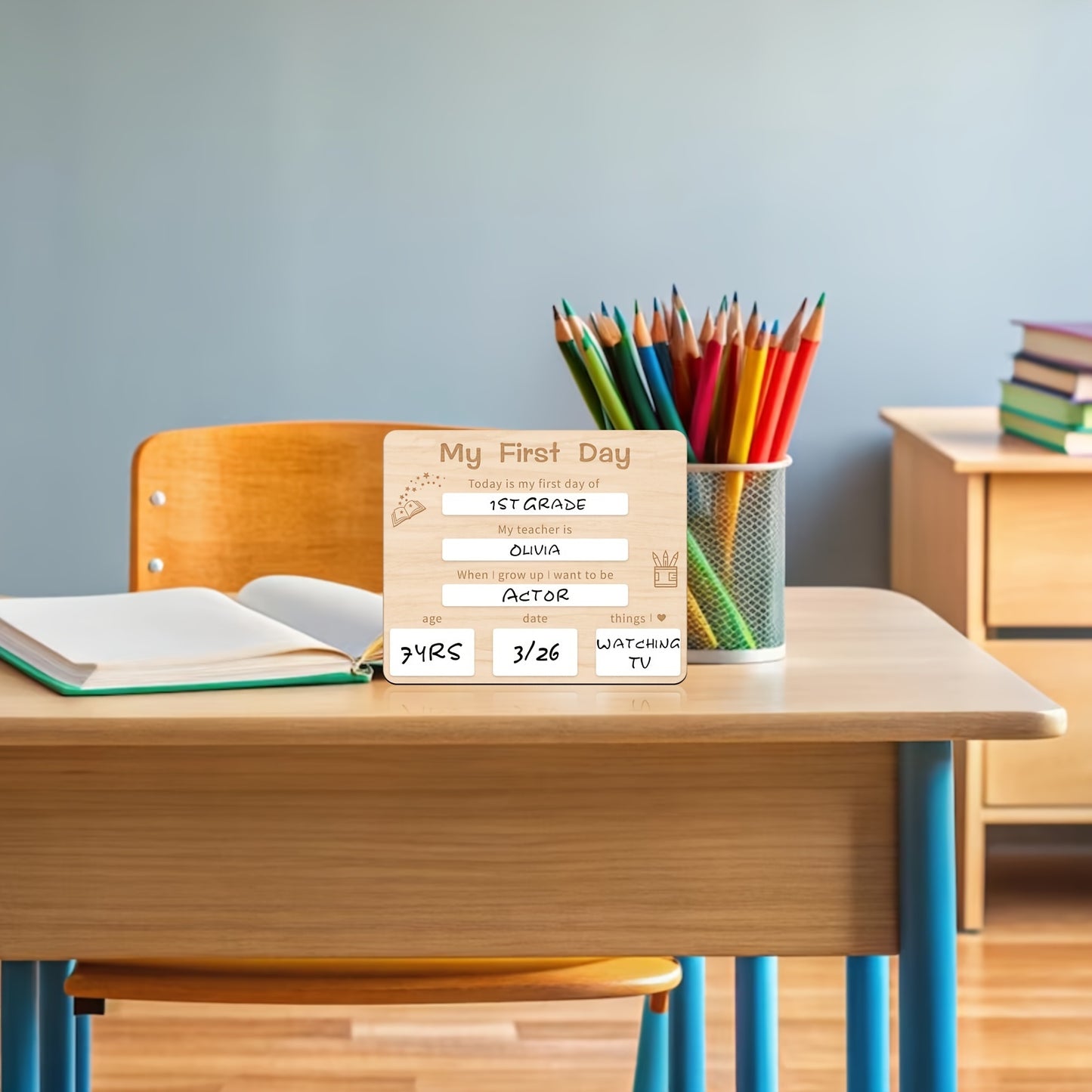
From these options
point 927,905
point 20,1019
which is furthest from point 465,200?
point 927,905

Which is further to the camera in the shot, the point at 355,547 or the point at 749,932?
the point at 355,547

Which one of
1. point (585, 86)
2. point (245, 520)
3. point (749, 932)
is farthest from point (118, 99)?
point (749, 932)

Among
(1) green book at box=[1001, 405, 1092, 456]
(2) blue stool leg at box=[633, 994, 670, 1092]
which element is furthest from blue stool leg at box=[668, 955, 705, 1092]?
(1) green book at box=[1001, 405, 1092, 456]

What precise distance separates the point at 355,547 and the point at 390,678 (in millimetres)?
757

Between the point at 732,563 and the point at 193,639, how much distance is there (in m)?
0.33

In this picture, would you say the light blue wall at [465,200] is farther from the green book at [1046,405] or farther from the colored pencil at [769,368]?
the colored pencil at [769,368]

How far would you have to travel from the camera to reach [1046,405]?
2.34 meters

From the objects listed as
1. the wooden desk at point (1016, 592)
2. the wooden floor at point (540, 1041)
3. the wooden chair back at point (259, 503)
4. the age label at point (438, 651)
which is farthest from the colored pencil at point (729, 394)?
the wooden desk at point (1016, 592)

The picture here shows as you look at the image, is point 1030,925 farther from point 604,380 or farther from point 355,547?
point 604,380

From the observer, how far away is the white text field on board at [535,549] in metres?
0.93

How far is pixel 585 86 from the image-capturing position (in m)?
2.67

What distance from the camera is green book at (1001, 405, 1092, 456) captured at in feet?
7.46

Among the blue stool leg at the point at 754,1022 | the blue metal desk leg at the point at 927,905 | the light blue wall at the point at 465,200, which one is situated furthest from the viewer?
the light blue wall at the point at 465,200

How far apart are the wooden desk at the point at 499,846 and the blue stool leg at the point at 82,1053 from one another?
782 mm
